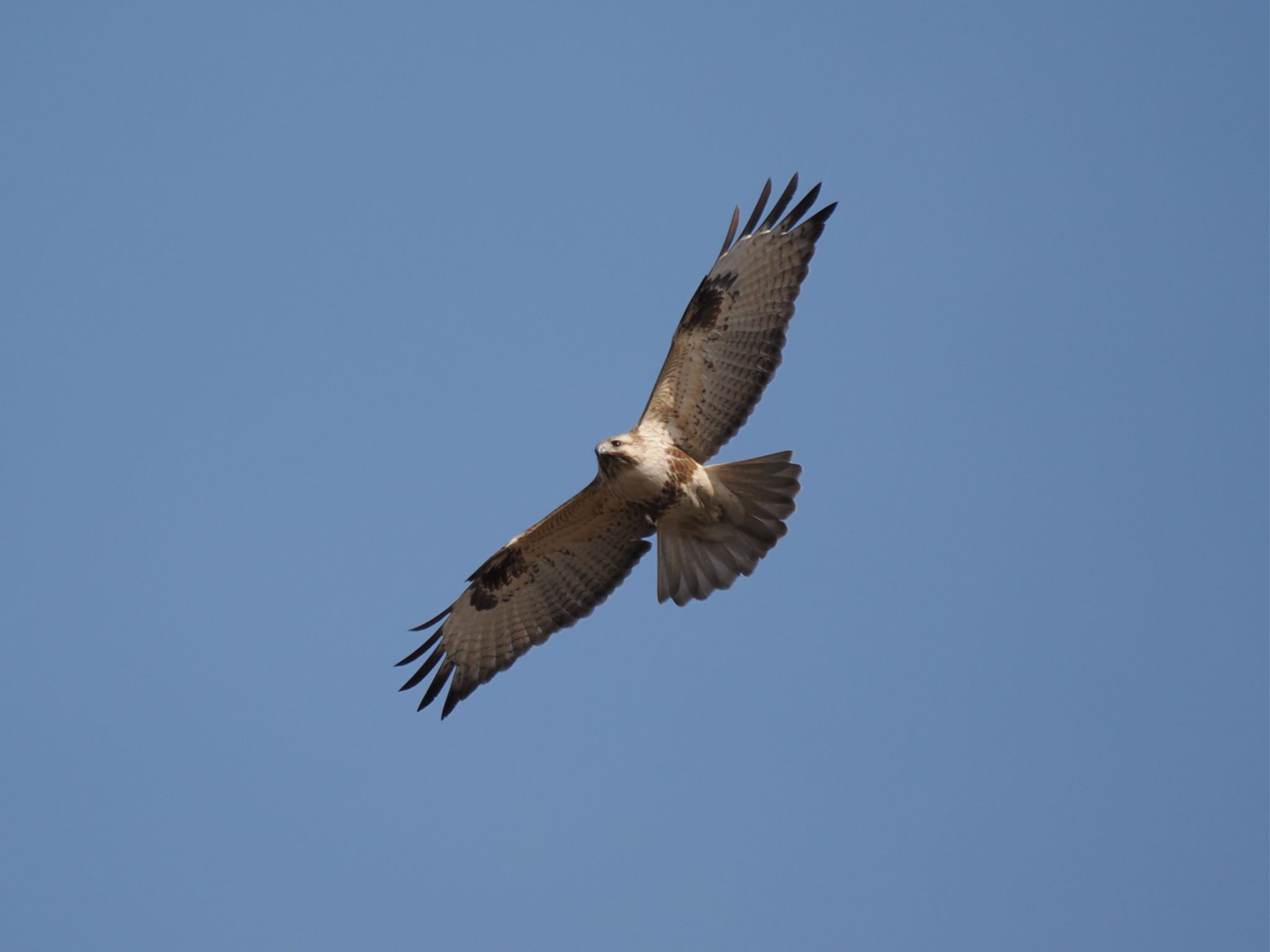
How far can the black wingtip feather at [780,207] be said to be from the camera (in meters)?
10.7

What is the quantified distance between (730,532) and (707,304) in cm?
143

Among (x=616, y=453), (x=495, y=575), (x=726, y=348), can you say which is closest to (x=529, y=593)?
(x=495, y=575)

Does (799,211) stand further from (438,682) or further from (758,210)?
(438,682)

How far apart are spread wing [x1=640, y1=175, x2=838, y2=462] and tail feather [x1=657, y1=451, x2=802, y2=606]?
29 cm

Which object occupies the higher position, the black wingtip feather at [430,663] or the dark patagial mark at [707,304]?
the dark patagial mark at [707,304]

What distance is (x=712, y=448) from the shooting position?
1059cm

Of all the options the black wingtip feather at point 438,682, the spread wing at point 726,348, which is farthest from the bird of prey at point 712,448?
the black wingtip feather at point 438,682

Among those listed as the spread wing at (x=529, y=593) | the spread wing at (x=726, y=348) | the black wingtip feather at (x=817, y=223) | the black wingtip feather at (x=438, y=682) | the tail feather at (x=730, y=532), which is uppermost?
the black wingtip feather at (x=817, y=223)

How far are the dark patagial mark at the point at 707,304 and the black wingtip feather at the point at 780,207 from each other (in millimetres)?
400

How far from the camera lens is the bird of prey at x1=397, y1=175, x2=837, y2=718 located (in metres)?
10.4

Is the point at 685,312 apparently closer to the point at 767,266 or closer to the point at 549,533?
the point at 767,266

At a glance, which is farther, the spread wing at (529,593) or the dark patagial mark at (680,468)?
the spread wing at (529,593)

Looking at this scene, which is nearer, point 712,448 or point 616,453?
point 616,453

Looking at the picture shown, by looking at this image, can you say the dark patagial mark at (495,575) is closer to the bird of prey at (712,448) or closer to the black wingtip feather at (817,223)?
the bird of prey at (712,448)
